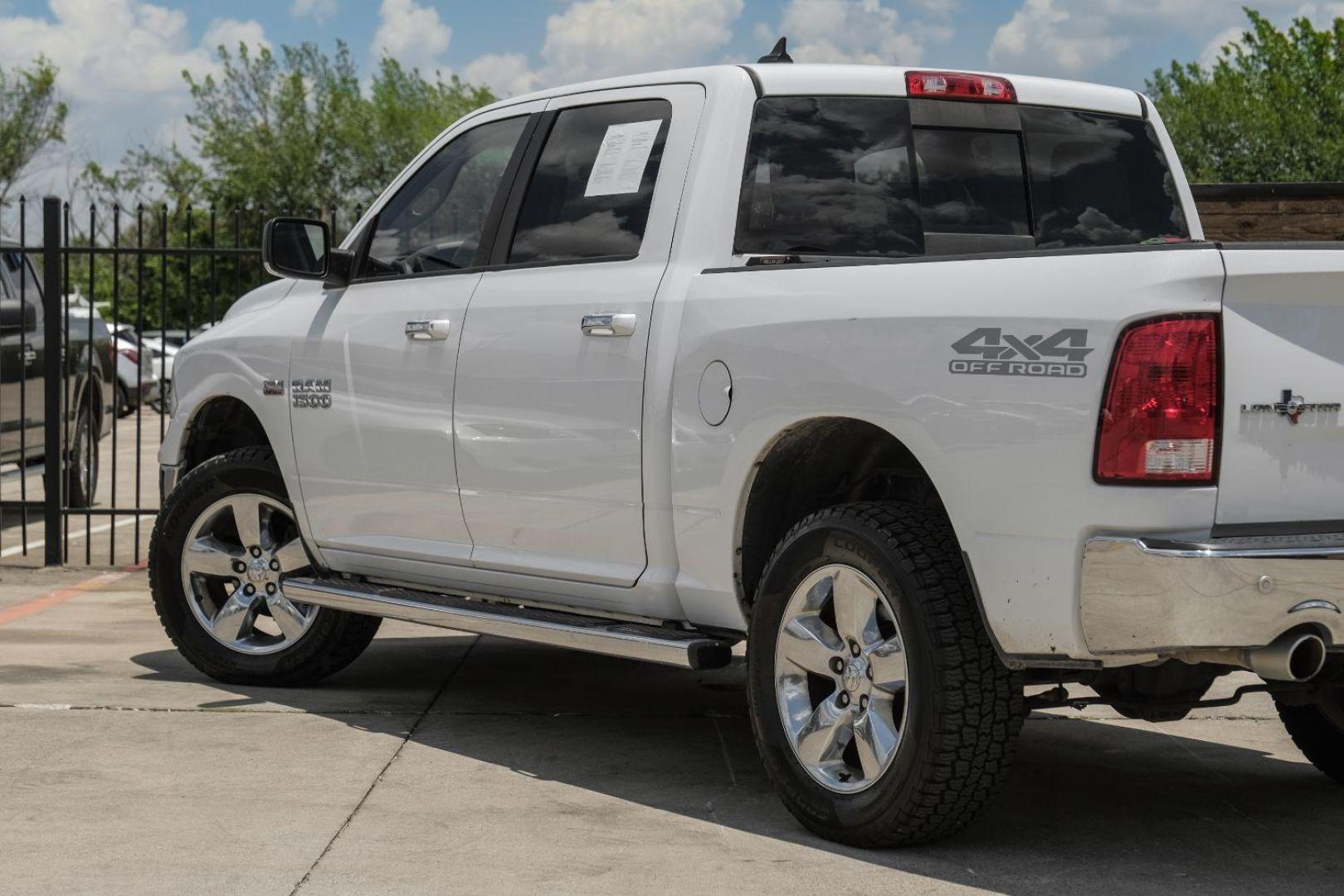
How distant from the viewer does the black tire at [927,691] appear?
436cm

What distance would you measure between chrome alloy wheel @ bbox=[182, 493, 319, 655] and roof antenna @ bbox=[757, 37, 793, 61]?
2.52 metres

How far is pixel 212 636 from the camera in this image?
697cm

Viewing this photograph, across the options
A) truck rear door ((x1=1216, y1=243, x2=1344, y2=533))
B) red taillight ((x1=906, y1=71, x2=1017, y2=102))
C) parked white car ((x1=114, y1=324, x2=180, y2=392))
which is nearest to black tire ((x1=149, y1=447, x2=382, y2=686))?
parked white car ((x1=114, y1=324, x2=180, y2=392))

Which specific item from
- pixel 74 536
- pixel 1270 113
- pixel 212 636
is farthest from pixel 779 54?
pixel 1270 113

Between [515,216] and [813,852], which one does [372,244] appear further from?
[813,852]

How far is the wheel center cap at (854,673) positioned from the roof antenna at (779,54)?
2081 millimetres

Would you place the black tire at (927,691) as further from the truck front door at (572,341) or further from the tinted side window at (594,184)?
the tinted side window at (594,184)

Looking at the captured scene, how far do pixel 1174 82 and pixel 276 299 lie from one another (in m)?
80.1

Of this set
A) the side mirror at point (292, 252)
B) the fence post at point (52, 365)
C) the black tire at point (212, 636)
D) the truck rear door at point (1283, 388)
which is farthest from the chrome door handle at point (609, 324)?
the fence post at point (52, 365)

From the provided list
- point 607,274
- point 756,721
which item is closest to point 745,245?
point 607,274

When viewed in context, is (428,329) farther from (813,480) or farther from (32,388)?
(32,388)

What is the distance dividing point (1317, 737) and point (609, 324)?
2.49 meters

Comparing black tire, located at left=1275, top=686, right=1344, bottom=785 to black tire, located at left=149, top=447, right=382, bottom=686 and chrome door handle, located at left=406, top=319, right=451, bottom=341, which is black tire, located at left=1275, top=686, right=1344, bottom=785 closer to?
chrome door handle, located at left=406, top=319, right=451, bottom=341

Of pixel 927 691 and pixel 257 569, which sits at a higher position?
pixel 927 691
